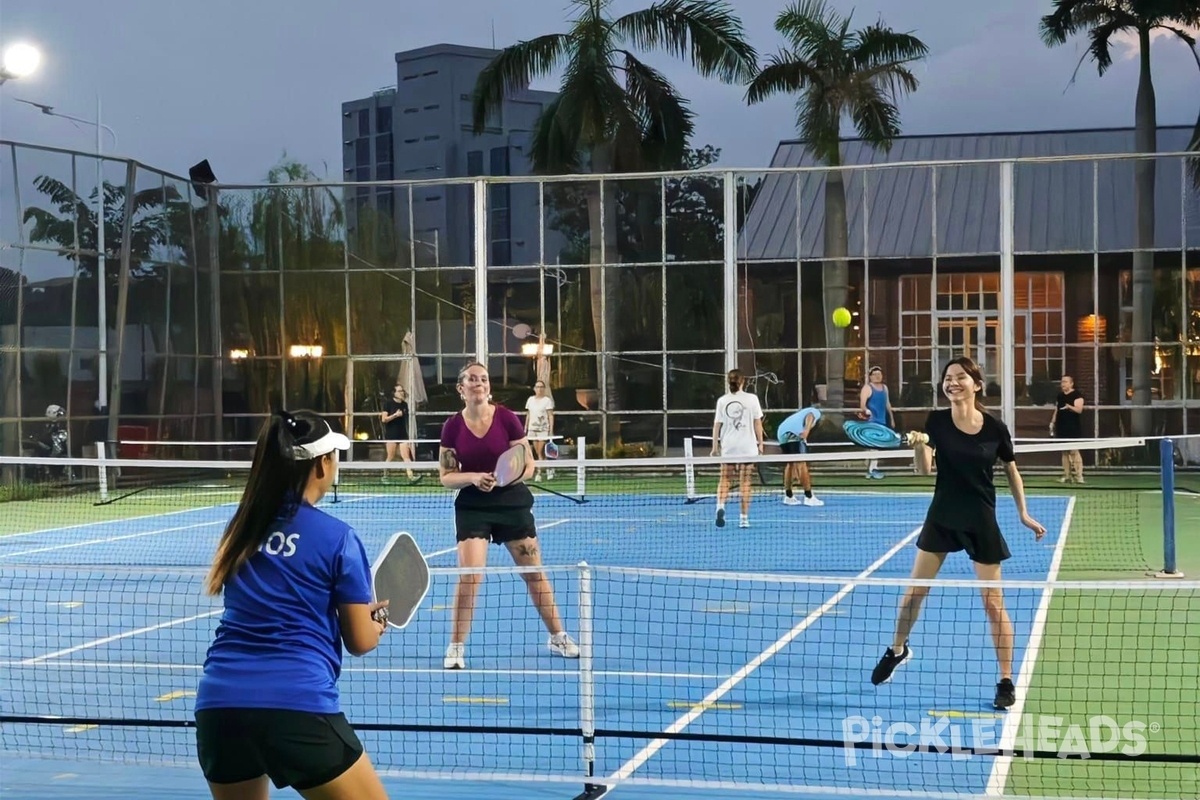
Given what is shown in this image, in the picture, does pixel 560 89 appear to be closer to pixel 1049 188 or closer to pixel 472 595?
pixel 1049 188

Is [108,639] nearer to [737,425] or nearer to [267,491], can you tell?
[267,491]

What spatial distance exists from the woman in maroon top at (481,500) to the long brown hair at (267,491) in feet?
15.0

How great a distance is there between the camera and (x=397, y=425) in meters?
27.5

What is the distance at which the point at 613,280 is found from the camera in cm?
2962

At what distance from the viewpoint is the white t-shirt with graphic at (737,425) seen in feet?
54.9

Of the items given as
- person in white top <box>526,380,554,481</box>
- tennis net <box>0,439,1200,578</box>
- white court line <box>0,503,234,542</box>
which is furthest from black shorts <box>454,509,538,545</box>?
person in white top <box>526,380,554,481</box>

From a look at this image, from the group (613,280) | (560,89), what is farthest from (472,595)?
(560,89)

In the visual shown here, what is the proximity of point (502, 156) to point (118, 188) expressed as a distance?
74.3 feet

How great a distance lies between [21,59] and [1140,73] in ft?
73.1

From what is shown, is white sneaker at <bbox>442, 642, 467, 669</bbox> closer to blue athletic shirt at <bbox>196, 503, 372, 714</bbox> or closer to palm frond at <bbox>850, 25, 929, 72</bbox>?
blue athletic shirt at <bbox>196, 503, 372, 714</bbox>

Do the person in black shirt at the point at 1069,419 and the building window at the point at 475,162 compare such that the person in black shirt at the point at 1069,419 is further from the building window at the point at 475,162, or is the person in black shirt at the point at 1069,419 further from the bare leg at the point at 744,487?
the building window at the point at 475,162

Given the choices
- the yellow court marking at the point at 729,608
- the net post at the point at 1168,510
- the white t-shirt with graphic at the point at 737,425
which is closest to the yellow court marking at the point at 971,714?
the yellow court marking at the point at 729,608

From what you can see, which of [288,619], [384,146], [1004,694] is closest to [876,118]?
[1004,694]

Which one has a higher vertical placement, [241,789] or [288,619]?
[288,619]
